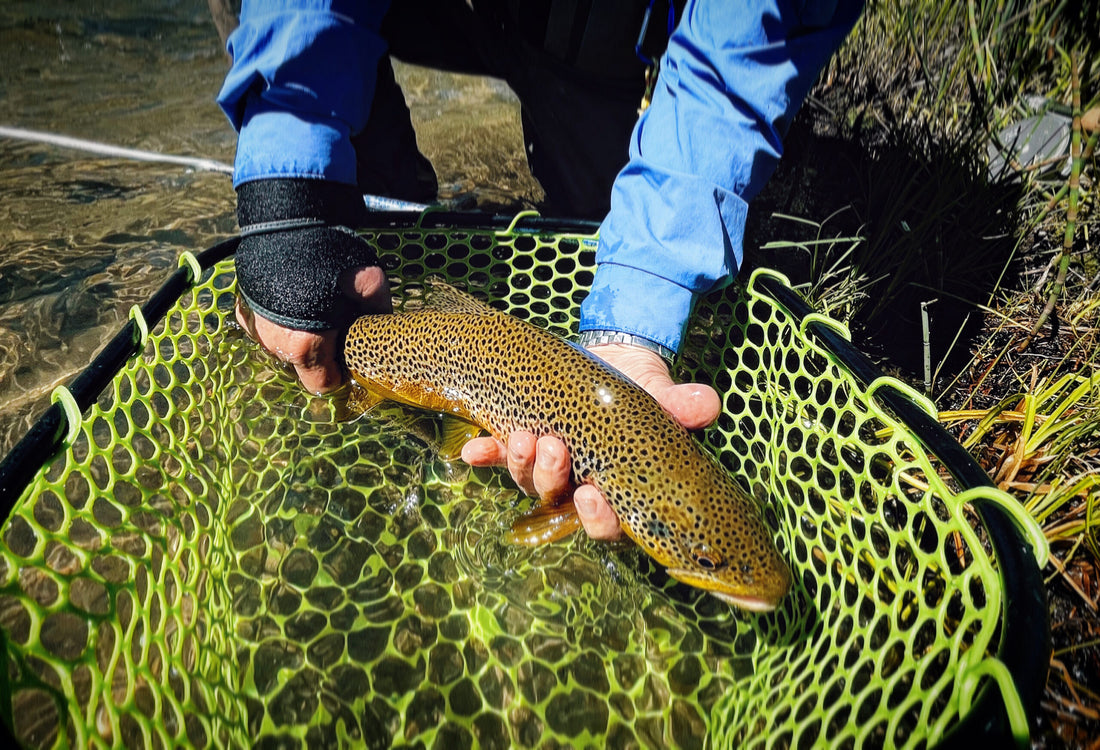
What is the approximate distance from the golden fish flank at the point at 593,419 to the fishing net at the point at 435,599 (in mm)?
250

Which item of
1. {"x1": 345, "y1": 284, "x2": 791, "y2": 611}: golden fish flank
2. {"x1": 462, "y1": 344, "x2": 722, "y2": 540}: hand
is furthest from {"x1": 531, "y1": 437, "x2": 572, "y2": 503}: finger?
{"x1": 345, "y1": 284, "x2": 791, "y2": 611}: golden fish flank

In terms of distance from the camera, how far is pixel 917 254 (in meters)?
2.54

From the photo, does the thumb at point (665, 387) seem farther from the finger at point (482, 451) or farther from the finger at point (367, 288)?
the finger at point (367, 288)

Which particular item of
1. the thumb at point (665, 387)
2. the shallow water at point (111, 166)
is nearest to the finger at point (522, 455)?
the thumb at point (665, 387)

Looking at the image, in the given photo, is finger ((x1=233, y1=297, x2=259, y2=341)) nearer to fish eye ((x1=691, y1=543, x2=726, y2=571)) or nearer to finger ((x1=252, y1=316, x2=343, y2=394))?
finger ((x1=252, y1=316, x2=343, y2=394))

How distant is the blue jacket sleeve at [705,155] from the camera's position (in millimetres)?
2023

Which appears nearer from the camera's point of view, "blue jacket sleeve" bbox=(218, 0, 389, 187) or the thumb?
the thumb

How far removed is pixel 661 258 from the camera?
203 centimetres

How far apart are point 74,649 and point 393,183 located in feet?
8.36

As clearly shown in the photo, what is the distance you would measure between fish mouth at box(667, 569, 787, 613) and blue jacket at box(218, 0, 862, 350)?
835 mm

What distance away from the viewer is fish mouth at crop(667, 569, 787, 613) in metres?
1.49

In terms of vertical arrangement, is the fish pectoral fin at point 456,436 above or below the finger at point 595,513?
below

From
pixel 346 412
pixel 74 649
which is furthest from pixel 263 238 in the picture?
pixel 74 649

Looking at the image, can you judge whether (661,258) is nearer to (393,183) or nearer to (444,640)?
(444,640)
